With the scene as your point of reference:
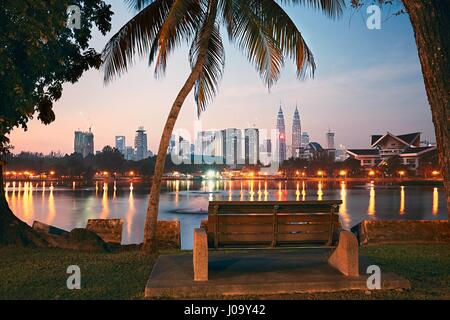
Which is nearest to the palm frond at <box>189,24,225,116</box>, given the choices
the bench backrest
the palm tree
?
the palm tree

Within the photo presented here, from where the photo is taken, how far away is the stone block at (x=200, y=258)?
20.4ft

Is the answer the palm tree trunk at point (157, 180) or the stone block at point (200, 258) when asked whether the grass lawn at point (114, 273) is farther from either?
the stone block at point (200, 258)

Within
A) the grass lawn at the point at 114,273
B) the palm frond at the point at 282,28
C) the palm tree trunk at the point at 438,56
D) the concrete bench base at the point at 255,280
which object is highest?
the palm frond at the point at 282,28

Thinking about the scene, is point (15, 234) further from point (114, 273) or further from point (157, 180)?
point (114, 273)

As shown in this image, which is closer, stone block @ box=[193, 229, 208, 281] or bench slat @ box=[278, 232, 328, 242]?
stone block @ box=[193, 229, 208, 281]

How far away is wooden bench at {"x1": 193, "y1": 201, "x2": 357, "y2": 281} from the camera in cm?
710

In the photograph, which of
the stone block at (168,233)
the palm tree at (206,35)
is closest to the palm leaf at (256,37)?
the palm tree at (206,35)

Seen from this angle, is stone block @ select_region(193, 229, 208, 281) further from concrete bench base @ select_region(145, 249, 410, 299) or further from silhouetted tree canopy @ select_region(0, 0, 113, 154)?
silhouetted tree canopy @ select_region(0, 0, 113, 154)

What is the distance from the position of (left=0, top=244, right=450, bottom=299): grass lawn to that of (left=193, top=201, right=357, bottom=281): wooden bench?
1.16 meters

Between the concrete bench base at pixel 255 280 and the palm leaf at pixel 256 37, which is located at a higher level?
the palm leaf at pixel 256 37

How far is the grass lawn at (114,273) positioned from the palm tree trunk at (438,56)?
5.69ft

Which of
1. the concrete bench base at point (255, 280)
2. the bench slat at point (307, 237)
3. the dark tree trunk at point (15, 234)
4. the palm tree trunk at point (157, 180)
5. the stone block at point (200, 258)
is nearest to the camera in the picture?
the concrete bench base at point (255, 280)

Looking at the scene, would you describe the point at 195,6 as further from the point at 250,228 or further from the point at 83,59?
the point at 250,228

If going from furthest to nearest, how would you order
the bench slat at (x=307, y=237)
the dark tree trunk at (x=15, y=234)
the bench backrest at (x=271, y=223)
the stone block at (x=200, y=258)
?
the dark tree trunk at (x=15, y=234) < the bench slat at (x=307, y=237) < the bench backrest at (x=271, y=223) < the stone block at (x=200, y=258)
